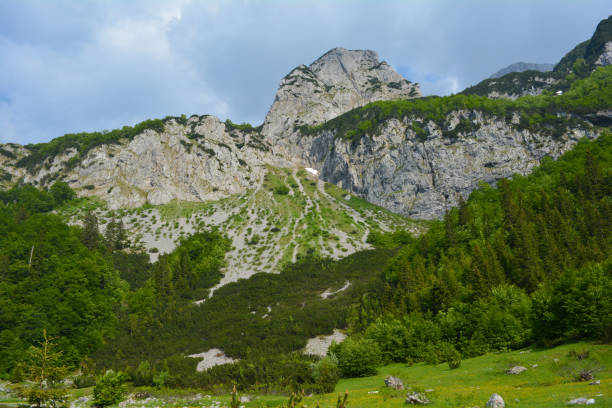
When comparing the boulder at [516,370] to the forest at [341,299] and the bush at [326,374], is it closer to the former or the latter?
the forest at [341,299]

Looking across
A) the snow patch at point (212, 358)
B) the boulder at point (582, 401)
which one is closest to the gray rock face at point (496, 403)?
the boulder at point (582, 401)

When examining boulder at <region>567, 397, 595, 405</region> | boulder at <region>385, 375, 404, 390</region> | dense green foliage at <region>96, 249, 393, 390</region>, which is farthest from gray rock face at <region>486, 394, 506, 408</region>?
dense green foliage at <region>96, 249, 393, 390</region>

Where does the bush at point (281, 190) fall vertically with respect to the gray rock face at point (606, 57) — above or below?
below

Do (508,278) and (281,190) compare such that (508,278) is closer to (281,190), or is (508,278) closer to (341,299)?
(341,299)

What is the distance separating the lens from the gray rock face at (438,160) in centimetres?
14150

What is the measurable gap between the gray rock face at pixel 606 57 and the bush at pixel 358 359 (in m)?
234

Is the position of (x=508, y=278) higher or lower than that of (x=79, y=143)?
lower

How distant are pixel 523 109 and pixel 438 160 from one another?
4717 cm

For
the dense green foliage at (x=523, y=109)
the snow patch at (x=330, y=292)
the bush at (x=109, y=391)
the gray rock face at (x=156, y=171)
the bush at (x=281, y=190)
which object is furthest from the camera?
the bush at (x=281, y=190)

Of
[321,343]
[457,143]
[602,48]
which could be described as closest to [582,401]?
[321,343]

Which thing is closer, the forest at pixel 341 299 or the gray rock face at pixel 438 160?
the forest at pixel 341 299

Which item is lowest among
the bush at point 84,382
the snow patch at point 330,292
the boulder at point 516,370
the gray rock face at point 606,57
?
the bush at point 84,382

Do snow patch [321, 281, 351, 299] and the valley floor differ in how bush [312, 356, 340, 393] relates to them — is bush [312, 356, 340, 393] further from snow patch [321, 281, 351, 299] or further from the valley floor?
snow patch [321, 281, 351, 299]

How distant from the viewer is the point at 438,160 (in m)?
155
